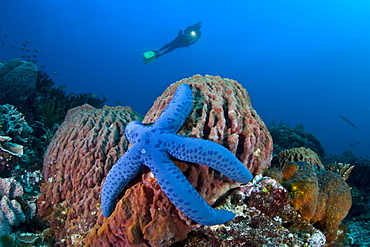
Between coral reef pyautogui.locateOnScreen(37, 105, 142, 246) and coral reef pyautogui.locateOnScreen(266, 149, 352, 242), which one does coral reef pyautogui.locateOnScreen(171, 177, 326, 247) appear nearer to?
coral reef pyautogui.locateOnScreen(266, 149, 352, 242)

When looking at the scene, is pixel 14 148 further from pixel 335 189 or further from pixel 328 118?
pixel 328 118

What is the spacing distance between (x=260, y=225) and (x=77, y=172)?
11.7ft

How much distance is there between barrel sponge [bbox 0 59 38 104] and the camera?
26.3 feet

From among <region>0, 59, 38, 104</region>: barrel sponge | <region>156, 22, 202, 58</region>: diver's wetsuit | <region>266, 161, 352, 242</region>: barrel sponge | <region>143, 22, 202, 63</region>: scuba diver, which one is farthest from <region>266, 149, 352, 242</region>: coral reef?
<region>156, 22, 202, 58</region>: diver's wetsuit

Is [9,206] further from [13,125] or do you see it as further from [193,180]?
[193,180]

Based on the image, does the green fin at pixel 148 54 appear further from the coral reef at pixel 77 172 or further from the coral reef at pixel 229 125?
the coral reef at pixel 229 125

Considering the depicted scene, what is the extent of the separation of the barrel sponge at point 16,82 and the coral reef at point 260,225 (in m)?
8.40

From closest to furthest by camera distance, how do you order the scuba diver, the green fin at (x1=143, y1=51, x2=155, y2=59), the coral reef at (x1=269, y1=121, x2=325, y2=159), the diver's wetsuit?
the coral reef at (x1=269, y1=121, x2=325, y2=159), the green fin at (x1=143, y1=51, x2=155, y2=59), the scuba diver, the diver's wetsuit

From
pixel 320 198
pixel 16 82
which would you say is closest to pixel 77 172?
pixel 320 198

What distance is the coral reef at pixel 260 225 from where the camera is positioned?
2.76 meters

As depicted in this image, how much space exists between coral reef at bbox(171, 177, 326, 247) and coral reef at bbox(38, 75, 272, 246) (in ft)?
0.76

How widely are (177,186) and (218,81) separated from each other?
101 inches

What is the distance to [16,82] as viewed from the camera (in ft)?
27.0

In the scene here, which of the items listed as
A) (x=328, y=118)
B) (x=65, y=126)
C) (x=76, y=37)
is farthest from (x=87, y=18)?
(x=65, y=126)
